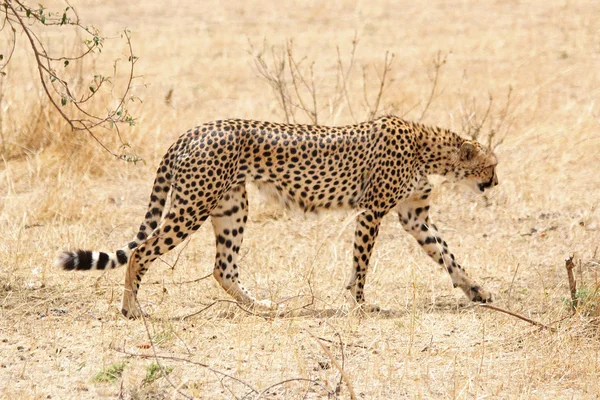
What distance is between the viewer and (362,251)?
566 cm

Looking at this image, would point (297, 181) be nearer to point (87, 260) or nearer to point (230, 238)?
point (230, 238)

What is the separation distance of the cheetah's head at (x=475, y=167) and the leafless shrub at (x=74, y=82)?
196 cm

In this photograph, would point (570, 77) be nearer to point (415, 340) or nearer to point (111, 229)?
point (111, 229)

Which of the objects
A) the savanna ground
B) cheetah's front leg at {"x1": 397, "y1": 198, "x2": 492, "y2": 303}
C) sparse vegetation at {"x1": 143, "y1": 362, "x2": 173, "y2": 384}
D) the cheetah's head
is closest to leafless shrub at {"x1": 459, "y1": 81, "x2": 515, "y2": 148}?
the savanna ground

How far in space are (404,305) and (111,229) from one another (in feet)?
7.65

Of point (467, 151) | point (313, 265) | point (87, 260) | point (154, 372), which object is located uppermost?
point (467, 151)

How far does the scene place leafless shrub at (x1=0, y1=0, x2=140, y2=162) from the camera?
463 cm

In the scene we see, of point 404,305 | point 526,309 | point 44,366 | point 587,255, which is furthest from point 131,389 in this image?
point 587,255

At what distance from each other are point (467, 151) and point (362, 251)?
0.98m

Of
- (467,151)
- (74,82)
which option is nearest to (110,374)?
(467,151)

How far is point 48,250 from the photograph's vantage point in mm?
6242

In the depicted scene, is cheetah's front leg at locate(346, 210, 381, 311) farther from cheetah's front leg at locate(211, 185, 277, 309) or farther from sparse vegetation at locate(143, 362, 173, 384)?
sparse vegetation at locate(143, 362, 173, 384)

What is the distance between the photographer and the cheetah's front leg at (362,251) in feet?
18.5

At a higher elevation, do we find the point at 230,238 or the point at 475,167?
the point at 475,167
